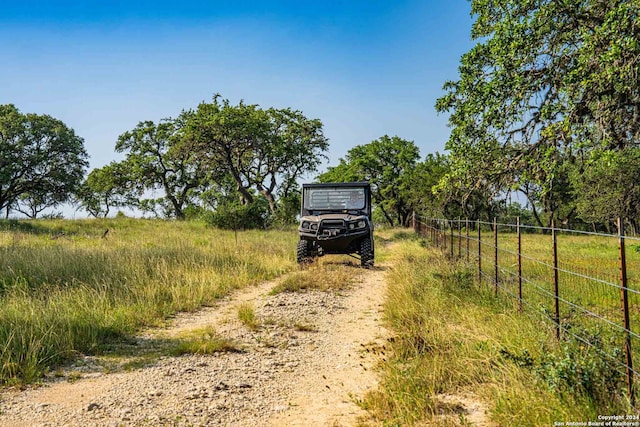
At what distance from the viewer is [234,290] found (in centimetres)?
998

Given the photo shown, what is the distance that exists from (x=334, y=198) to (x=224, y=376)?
911 cm

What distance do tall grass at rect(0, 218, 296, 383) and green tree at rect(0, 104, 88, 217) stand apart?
20.9m

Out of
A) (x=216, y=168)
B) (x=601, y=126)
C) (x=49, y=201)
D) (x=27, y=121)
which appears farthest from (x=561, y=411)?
(x=49, y=201)

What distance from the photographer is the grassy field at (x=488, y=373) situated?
3.23 m

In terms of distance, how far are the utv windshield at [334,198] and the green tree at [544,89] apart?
3.13 metres

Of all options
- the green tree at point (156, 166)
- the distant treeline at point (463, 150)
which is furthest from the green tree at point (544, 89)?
the green tree at point (156, 166)

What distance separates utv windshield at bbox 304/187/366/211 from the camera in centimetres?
1325

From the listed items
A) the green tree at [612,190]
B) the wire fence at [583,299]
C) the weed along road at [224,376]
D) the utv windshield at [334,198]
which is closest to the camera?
the wire fence at [583,299]

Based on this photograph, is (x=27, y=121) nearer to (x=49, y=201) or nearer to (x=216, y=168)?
(x=49, y=201)

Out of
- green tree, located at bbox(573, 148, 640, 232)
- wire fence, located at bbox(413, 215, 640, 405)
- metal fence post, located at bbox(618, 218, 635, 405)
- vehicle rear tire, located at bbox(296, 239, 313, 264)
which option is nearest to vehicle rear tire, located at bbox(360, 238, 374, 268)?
vehicle rear tire, located at bbox(296, 239, 313, 264)

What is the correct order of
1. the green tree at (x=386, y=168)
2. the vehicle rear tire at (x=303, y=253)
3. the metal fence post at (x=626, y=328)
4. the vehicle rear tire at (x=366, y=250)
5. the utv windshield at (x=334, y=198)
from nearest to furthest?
the metal fence post at (x=626, y=328) → the vehicle rear tire at (x=366, y=250) → the vehicle rear tire at (x=303, y=253) → the utv windshield at (x=334, y=198) → the green tree at (x=386, y=168)

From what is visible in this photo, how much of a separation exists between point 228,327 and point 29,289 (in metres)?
4.18

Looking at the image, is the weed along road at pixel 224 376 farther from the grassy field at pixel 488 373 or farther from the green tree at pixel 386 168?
the green tree at pixel 386 168

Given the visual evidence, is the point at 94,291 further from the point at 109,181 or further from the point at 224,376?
the point at 109,181
